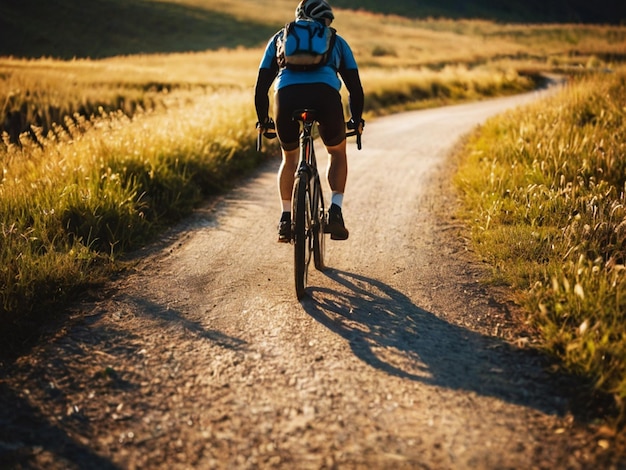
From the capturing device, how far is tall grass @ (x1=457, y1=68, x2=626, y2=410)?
136 inches

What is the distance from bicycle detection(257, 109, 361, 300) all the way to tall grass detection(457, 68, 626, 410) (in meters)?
1.59

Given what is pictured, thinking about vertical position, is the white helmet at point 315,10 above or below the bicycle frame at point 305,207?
above

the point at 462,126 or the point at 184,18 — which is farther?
the point at 184,18

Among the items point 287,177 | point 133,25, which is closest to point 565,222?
point 287,177

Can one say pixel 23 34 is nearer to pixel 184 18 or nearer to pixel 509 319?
pixel 509 319

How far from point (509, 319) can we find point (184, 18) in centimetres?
5784

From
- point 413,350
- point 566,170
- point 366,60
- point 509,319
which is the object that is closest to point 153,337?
point 413,350

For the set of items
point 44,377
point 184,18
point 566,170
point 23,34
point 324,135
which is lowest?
point 44,377

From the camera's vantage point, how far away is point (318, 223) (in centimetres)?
473

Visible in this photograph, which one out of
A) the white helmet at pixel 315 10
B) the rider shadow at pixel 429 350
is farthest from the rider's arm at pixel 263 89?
the rider shadow at pixel 429 350

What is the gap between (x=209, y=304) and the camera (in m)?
4.50

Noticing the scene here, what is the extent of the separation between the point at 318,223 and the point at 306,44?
55.5 inches

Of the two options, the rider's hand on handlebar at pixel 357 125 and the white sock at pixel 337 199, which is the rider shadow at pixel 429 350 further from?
the rider's hand on handlebar at pixel 357 125

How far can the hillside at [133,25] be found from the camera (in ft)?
70.1
